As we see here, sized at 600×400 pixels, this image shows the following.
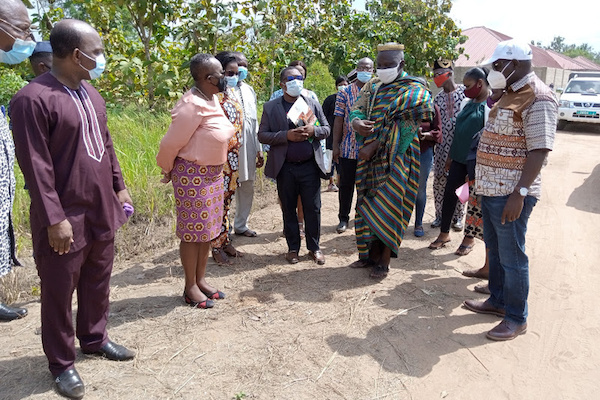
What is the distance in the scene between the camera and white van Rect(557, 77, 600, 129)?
41.7 feet

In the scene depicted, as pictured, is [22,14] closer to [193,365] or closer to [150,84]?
[193,365]

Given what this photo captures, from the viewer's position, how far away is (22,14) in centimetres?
268

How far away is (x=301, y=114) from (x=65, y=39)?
2.27 m

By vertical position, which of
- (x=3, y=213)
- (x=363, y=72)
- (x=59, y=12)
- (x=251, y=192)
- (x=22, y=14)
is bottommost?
(x=251, y=192)

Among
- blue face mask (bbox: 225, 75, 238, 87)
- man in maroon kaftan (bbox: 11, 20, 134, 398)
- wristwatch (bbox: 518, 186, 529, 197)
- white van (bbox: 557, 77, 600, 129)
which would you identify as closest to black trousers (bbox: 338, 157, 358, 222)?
blue face mask (bbox: 225, 75, 238, 87)

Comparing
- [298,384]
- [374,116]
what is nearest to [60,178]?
[298,384]

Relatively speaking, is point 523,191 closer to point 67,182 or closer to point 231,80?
point 67,182

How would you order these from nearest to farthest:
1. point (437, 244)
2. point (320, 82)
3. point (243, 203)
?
point (437, 244) → point (243, 203) → point (320, 82)

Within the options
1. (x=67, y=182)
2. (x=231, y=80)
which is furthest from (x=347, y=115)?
(x=67, y=182)

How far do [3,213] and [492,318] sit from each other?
11.6ft

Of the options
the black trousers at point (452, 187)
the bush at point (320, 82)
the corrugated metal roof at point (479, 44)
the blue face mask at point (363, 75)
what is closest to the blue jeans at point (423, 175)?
the black trousers at point (452, 187)

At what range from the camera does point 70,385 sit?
2.56m

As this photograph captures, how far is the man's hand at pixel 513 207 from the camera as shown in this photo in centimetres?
289

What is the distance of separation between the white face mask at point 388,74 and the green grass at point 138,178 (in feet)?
9.85
